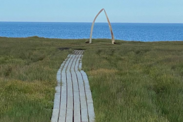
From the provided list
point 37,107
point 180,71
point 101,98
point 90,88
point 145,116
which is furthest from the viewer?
point 180,71

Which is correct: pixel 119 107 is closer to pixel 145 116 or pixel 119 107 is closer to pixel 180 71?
pixel 145 116

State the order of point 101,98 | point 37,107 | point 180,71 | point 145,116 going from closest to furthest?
point 145,116 < point 37,107 < point 101,98 < point 180,71

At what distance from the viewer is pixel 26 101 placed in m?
6.75

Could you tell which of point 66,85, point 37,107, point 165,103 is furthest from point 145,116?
point 66,85

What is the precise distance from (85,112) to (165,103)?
2763mm

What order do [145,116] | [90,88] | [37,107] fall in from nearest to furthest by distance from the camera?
[145,116] → [37,107] → [90,88]

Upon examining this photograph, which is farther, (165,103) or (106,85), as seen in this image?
(106,85)

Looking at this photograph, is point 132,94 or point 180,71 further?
point 180,71

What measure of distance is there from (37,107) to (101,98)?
5.89 ft

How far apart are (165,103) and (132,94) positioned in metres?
1.01

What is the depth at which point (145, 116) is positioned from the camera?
234 inches

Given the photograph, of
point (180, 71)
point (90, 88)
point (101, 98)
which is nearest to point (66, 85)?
point (90, 88)

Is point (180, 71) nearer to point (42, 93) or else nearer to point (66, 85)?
point (66, 85)

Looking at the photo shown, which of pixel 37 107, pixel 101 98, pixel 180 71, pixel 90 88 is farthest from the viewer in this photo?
pixel 180 71
